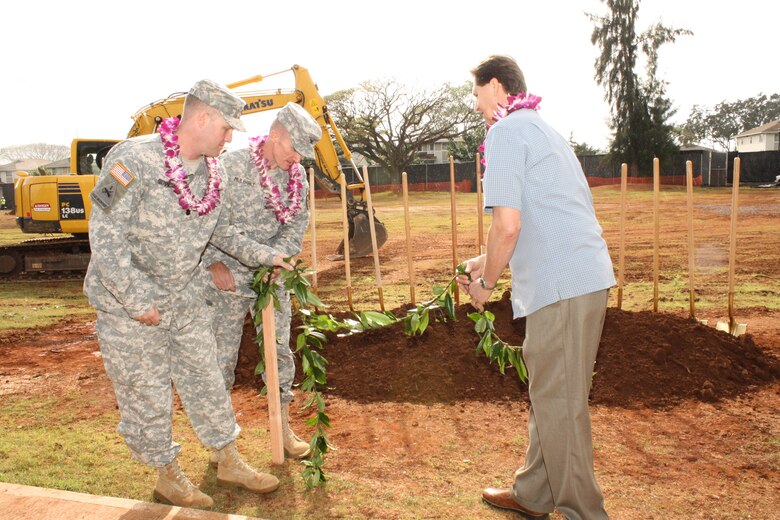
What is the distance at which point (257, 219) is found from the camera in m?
3.84

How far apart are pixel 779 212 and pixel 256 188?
20.7 meters

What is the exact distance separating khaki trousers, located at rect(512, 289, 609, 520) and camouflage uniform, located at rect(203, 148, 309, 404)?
1.58 meters

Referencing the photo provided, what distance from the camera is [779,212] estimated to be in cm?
2006

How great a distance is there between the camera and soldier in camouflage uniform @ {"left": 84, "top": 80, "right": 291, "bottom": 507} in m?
2.96

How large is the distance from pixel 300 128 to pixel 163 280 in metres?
1.06

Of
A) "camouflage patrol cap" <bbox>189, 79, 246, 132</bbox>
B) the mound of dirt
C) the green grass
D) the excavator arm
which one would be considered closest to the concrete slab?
"camouflage patrol cap" <bbox>189, 79, 246, 132</bbox>

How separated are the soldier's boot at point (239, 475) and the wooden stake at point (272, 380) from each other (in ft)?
0.97

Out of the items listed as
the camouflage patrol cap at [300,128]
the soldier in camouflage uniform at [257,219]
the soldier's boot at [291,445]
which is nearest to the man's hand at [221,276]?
the soldier in camouflage uniform at [257,219]

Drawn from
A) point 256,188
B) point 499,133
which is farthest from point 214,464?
point 499,133

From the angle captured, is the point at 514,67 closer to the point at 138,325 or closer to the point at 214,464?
the point at 138,325

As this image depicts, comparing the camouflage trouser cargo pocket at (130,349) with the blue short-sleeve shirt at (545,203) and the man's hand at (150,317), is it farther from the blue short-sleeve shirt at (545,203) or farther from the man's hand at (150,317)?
the blue short-sleeve shirt at (545,203)

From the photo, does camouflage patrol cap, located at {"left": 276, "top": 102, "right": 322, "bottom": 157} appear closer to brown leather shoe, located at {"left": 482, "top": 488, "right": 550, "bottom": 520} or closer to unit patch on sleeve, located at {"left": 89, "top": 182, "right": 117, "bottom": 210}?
unit patch on sleeve, located at {"left": 89, "top": 182, "right": 117, "bottom": 210}

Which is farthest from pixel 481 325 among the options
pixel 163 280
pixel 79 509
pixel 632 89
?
pixel 632 89

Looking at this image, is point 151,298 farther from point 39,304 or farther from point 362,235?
Answer: point 362,235
